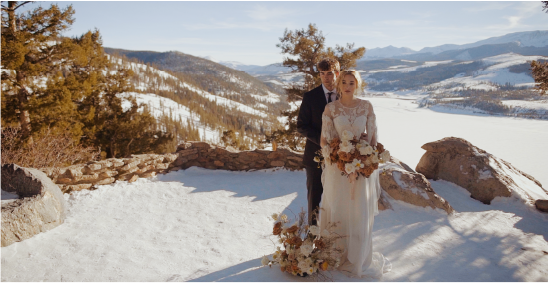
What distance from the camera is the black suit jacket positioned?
348 centimetres

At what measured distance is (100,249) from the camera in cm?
359

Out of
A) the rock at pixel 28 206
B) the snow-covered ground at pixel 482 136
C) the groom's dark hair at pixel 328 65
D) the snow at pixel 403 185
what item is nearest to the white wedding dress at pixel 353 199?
the groom's dark hair at pixel 328 65

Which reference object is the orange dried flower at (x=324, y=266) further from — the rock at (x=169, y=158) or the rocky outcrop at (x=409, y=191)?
the rock at (x=169, y=158)

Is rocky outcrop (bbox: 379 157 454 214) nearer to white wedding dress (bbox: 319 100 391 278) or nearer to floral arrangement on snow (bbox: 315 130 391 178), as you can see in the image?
white wedding dress (bbox: 319 100 391 278)

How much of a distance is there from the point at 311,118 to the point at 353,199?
1085 mm

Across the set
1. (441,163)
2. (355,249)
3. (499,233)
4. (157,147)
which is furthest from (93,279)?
(157,147)

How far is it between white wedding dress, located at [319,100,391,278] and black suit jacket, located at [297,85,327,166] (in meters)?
0.38

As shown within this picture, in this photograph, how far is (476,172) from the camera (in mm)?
6586

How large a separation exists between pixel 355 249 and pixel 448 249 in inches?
64.4

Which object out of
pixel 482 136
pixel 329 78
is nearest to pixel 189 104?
pixel 482 136

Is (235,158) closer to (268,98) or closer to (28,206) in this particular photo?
(28,206)

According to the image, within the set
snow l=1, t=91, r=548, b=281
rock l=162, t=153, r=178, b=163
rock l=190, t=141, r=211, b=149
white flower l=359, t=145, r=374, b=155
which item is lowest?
snow l=1, t=91, r=548, b=281

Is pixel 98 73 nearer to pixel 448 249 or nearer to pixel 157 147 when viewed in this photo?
pixel 157 147

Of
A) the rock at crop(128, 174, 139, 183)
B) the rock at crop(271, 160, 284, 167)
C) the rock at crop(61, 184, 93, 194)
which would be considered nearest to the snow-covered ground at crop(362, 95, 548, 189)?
the rock at crop(271, 160, 284, 167)
